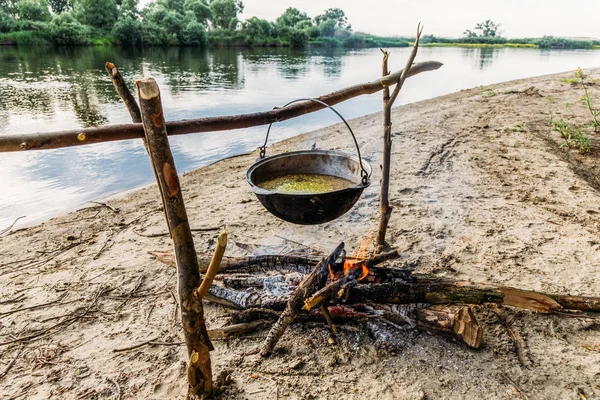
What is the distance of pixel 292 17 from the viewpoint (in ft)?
245

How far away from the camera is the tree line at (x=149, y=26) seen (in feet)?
133

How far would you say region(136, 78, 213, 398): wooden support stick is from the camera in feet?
5.77

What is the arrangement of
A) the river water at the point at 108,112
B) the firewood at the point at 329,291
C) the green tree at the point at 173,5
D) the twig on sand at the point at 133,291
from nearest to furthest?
the firewood at the point at 329,291 → the twig on sand at the point at 133,291 → the river water at the point at 108,112 → the green tree at the point at 173,5

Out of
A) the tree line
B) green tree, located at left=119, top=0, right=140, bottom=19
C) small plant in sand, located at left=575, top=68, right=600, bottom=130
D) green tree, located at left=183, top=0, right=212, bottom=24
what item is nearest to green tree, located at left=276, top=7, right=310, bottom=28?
the tree line

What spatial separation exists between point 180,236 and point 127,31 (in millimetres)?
51807

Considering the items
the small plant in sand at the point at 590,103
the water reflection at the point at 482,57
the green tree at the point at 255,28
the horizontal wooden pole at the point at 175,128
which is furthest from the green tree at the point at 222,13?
the horizontal wooden pole at the point at 175,128

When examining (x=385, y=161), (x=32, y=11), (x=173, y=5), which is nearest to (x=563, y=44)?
(x=173, y=5)

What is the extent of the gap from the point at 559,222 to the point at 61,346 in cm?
525

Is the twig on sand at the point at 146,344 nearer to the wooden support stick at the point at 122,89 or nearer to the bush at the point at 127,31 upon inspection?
the wooden support stick at the point at 122,89

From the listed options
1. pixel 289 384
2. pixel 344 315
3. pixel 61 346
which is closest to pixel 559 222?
pixel 344 315

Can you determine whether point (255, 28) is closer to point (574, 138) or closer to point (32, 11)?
point (32, 11)

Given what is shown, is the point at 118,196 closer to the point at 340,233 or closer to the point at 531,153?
the point at 340,233

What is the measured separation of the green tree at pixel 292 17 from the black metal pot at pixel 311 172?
70151 mm

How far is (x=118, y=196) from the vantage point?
24.0 ft
